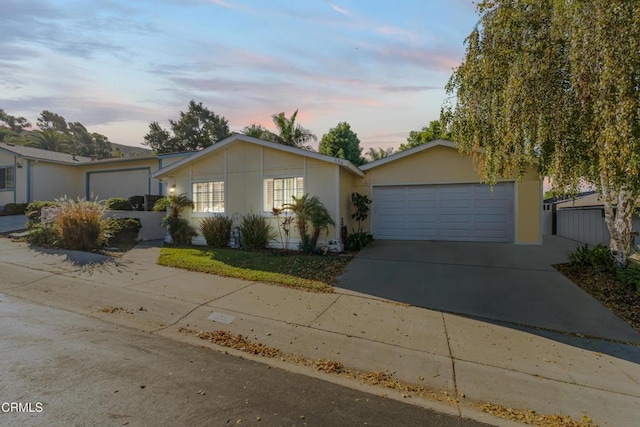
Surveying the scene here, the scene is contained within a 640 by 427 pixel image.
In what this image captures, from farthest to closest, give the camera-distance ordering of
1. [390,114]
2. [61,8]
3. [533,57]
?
[390,114], [61,8], [533,57]

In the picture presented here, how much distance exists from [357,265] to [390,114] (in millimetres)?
7183

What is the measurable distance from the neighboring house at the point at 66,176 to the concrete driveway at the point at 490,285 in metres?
14.1

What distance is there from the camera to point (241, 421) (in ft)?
8.04

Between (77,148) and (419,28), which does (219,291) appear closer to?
(419,28)

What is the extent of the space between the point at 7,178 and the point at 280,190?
18.5 m

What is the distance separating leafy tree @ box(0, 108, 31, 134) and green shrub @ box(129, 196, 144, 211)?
4630cm

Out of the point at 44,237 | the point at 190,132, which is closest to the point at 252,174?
the point at 44,237

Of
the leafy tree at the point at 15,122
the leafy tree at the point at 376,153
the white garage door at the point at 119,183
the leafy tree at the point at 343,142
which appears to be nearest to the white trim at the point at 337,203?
the white garage door at the point at 119,183

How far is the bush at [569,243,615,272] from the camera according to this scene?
23.6 ft

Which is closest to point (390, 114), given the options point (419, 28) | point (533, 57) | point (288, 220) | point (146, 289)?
→ point (419, 28)

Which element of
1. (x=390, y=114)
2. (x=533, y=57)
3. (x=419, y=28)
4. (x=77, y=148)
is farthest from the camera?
(x=77, y=148)

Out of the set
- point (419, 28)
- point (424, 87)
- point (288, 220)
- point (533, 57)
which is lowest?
point (288, 220)

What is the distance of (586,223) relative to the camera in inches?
510

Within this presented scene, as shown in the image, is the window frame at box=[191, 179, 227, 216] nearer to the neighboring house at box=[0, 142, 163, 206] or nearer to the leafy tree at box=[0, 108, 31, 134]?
the neighboring house at box=[0, 142, 163, 206]
